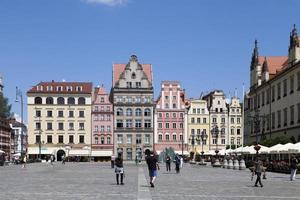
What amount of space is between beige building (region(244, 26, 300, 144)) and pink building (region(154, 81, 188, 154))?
30844 mm

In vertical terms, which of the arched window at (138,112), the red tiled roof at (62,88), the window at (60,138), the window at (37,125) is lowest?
the window at (60,138)

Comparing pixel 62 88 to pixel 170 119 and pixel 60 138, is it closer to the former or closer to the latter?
pixel 60 138

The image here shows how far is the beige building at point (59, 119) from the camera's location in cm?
13225

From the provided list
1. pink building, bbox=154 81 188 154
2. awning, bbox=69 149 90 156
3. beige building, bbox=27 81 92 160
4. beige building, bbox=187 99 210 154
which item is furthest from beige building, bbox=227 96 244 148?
awning, bbox=69 149 90 156

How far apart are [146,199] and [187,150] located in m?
117

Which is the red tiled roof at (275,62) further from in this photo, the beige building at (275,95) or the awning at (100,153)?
the awning at (100,153)

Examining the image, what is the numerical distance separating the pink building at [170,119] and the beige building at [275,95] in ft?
101

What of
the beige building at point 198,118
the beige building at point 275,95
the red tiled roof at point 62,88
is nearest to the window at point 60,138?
the red tiled roof at point 62,88

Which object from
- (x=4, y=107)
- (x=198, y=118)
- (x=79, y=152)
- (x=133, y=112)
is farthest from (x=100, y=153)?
(x=198, y=118)

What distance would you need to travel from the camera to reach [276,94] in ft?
270

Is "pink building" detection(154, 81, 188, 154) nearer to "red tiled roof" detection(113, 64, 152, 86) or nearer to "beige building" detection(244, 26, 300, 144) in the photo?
"red tiled roof" detection(113, 64, 152, 86)

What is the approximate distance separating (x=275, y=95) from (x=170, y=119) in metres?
55.0

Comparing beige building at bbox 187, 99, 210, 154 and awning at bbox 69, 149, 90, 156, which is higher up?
beige building at bbox 187, 99, 210, 154

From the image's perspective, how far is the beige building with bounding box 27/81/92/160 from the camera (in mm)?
132250
